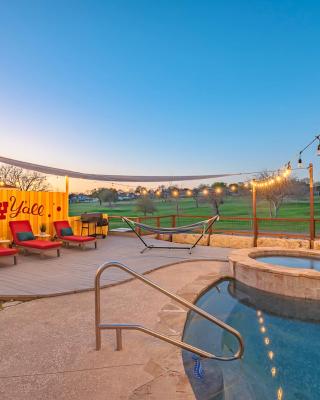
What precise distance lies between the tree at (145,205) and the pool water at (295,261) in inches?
1400

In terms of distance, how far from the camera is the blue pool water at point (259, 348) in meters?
2.02

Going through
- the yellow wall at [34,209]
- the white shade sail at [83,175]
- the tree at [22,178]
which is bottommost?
the yellow wall at [34,209]

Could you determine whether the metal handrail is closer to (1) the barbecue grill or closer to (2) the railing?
(2) the railing

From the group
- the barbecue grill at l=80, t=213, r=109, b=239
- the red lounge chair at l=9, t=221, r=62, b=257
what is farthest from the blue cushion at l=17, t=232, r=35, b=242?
the barbecue grill at l=80, t=213, r=109, b=239

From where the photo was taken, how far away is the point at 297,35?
11.2m

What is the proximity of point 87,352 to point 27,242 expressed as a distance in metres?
4.90

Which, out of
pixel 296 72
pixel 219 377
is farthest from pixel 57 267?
pixel 296 72

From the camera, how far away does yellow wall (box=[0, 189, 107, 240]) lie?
6773 millimetres

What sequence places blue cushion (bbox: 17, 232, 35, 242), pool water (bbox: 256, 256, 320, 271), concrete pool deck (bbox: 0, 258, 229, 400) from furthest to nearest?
blue cushion (bbox: 17, 232, 35, 242), pool water (bbox: 256, 256, 320, 271), concrete pool deck (bbox: 0, 258, 229, 400)

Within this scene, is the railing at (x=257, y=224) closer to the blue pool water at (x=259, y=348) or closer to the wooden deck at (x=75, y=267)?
the wooden deck at (x=75, y=267)

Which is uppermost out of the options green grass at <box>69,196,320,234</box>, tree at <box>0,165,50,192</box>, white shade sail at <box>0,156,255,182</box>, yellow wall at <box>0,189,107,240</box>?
tree at <box>0,165,50,192</box>

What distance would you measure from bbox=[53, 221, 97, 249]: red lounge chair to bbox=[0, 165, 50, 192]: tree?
69.0 ft

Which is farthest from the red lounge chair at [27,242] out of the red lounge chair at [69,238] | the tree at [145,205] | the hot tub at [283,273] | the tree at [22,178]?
the tree at [145,205]

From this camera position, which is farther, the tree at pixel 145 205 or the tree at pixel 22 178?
the tree at pixel 145 205
